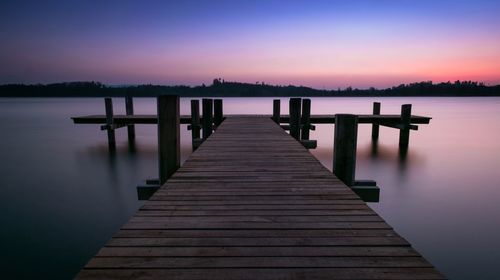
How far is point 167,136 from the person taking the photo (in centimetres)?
507

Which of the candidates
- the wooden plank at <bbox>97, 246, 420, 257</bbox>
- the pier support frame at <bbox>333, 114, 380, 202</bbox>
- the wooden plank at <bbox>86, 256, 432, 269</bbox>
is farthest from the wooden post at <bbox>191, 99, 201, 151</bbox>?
the wooden plank at <bbox>86, 256, 432, 269</bbox>

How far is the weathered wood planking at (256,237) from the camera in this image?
1.83m

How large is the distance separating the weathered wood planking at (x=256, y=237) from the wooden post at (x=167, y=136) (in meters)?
1.43

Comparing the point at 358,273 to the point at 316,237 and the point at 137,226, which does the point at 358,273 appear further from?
the point at 137,226

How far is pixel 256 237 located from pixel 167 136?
3.26 m

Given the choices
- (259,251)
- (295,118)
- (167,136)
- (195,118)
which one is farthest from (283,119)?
(259,251)

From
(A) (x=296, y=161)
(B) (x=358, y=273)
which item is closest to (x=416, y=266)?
(B) (x=358, y=273)

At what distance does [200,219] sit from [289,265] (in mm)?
958

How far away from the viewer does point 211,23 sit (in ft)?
96.8

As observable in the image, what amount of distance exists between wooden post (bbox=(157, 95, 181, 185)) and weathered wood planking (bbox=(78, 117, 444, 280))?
143 centimetres

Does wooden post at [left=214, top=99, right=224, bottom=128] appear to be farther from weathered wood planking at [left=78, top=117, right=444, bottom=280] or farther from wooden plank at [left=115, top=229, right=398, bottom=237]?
wooden plank at [left=115, top=229, right=398, bottom=237]

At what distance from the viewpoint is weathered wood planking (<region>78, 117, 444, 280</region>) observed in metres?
1.83

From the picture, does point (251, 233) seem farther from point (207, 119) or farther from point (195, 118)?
point (195, 118)

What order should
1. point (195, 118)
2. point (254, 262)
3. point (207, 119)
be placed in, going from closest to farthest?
point (254, 262) < point (207, 119) < point (195, 118)
